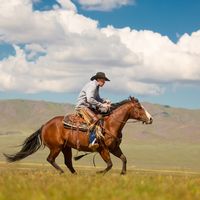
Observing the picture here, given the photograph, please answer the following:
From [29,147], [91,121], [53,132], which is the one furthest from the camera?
[29,147]

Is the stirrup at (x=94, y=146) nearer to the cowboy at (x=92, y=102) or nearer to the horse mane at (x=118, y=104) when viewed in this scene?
the cowboy at (x=92, y=102)

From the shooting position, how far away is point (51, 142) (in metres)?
17.0

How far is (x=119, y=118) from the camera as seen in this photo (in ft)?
52.7

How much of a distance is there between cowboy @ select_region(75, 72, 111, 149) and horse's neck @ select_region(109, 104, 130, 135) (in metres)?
0.32

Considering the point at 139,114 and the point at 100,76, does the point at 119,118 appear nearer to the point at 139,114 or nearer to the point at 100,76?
the point at 139,114

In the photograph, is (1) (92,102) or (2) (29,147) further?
(2) (29,147)

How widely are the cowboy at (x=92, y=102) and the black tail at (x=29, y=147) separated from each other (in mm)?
2241

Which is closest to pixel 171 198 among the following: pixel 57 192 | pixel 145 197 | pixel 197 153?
pixel 145 197

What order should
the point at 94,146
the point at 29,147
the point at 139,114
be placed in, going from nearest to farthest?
the point at 94,146, the point at 139,114, the point at 29,147

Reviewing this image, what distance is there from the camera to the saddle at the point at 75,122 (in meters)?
16.2

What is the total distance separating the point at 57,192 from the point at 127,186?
1.95 meters

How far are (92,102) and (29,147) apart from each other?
348 cm

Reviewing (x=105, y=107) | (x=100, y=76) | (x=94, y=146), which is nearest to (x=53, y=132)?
(x=94, y=146)

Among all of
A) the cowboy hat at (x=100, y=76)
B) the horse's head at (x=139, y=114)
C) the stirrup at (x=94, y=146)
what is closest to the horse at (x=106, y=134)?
the horse's head at (x=139, y=114)
